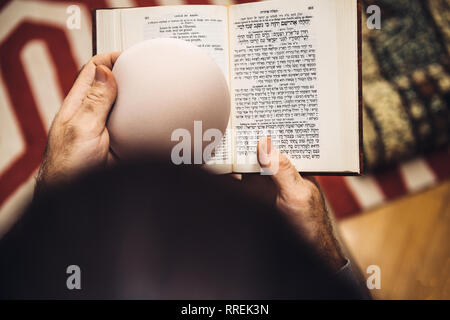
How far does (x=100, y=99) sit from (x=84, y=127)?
0.05 meters

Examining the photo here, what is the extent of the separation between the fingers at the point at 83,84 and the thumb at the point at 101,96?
0.15 ft

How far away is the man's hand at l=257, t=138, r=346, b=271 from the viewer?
1.70ft

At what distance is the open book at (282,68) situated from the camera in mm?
511

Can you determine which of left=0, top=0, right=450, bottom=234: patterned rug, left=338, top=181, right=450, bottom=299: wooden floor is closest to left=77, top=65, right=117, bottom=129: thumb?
left=0, top=0, right=450, bottom=234: patterned rug

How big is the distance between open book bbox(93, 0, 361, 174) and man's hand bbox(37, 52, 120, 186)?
93 mm

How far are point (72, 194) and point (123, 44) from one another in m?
0.27

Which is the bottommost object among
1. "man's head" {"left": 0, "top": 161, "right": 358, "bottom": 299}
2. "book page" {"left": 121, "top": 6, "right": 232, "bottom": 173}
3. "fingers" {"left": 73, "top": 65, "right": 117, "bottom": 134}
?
"man's head" {"left": 0, "top": 161, "right": 358, "bottom": 299}

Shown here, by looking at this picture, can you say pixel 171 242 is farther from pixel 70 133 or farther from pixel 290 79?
pixel 290 79

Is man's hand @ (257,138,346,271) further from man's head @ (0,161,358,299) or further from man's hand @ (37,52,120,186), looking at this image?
man's hand @ (37,52,120,186)

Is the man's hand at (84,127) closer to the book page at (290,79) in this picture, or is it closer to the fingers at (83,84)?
the fingers at (83,84)

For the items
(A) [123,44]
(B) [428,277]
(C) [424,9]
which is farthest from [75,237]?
(C) [424,9]

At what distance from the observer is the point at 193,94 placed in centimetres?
46

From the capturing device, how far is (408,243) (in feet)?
2.38
